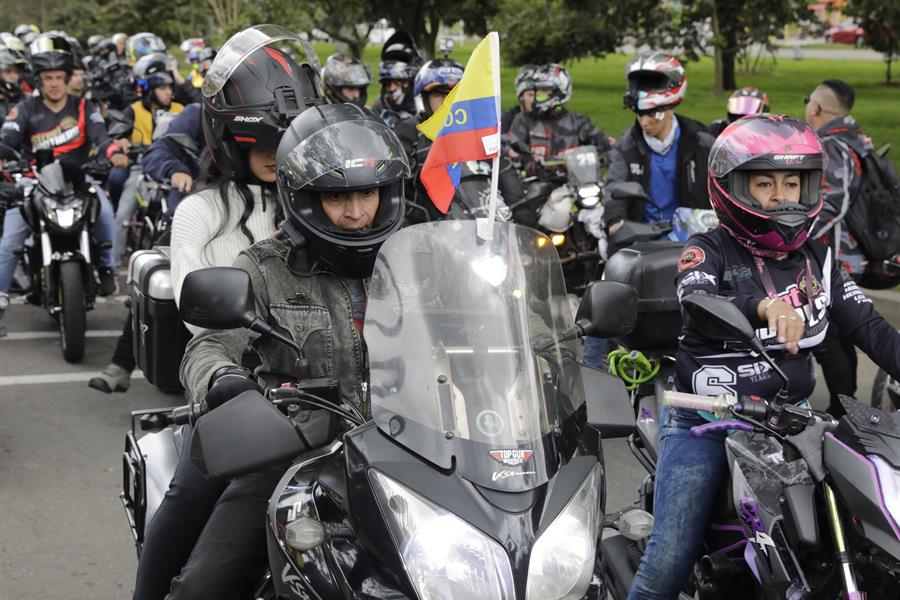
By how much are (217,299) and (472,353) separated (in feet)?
2.21

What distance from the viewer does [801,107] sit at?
2617 cm

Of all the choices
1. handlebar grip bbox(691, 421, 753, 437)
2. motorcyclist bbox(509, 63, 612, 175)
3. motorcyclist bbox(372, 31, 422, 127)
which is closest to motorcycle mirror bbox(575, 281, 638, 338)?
handlebar grip bbox(691, 421, 753, 437)

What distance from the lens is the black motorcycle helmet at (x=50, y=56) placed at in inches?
405

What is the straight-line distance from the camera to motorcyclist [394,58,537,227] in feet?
26.7

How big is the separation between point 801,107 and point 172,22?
34.0 m

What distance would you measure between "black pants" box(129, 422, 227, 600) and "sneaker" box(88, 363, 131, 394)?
4468 millimetres

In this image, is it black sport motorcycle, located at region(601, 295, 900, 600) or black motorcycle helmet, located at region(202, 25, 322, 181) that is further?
black motorcycle helmet, located at region(202, 25, 322, 181)

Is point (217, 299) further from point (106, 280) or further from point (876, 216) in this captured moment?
point (106, 280)

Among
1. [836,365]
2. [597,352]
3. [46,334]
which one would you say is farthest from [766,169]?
[46,334]

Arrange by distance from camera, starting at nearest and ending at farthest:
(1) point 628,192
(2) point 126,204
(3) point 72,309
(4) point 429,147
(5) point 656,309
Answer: (5) point 656,309 → (1) point 628,192 → (4) point 429,147 → (3) point 72,309 → (2) point 126,204

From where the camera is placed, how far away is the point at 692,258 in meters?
4.25

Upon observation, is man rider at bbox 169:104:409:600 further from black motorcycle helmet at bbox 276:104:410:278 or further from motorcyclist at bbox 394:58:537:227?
motorcyclist at bbox 394:58:537:227

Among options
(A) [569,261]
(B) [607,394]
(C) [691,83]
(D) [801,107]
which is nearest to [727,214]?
(B) [607,394]

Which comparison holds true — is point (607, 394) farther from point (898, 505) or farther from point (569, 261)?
point (569, 261)
